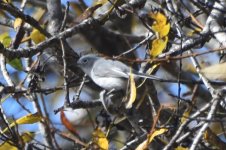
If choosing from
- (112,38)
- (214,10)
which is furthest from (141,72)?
(112,38)

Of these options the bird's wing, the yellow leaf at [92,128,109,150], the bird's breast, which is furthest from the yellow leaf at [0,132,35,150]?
the bird's wing

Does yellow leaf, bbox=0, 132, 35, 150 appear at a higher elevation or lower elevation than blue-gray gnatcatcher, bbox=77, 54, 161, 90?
lower

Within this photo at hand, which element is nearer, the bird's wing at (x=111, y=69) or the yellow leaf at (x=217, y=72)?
the yellow leaf at (x=217, y=72)

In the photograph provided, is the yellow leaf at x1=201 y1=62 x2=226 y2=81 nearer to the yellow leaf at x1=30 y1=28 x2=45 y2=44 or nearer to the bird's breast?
the bird's breast

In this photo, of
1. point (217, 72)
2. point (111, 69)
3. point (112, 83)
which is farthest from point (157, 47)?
point (111, 69)

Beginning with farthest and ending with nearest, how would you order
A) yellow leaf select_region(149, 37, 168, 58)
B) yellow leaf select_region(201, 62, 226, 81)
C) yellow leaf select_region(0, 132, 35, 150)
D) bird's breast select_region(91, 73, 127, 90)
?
1. bird's breast select_region(91, 73, 127, 90)
2. yellow leaf select_region(0, 132, 35, 150)
3. yellow leaf select_region(149, 37, 168, 58)
4. yellow leaf select_region(201, 62, 226, 81)

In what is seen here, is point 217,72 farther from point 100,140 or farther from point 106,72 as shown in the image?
point 106,72

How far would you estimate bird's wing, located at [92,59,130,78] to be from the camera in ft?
13.6

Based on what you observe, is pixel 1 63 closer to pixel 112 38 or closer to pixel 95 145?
pixel 95 145

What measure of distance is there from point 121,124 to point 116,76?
29 cm

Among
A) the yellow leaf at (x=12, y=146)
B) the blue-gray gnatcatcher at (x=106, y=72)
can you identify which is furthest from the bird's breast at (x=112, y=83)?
the yellow leaf at (x=12, y=146)

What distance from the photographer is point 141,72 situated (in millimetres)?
3846

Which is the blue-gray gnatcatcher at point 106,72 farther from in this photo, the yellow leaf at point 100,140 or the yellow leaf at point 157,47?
the yellow leaf at point 100,140

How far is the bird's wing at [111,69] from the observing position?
4148 mm
